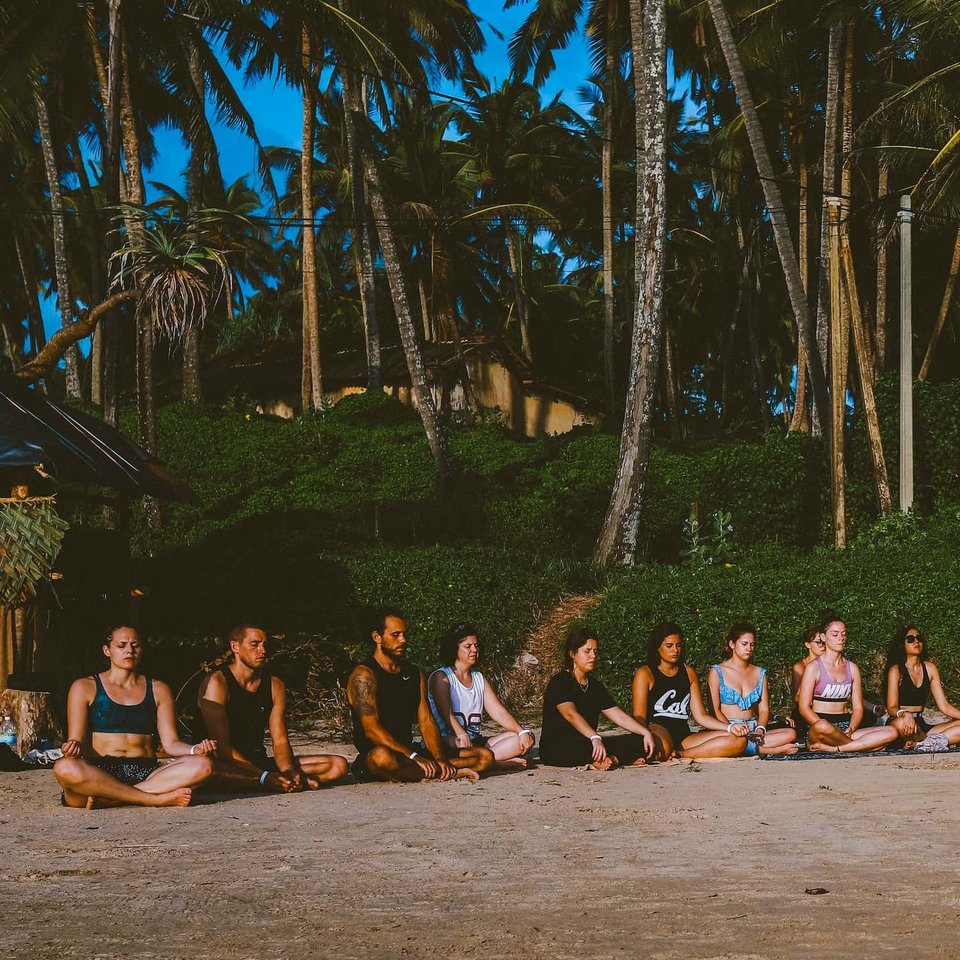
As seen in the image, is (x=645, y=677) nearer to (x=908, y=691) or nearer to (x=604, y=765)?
(x=604, y=765)

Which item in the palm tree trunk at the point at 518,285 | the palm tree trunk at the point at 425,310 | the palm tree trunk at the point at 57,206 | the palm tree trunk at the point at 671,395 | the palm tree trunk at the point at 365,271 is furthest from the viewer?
the palm tree trunk at the point at 425,310

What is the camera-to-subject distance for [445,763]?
28.7 feet

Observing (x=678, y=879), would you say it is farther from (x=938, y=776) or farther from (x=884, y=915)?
(x=938, y=776)

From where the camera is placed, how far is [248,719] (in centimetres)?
822

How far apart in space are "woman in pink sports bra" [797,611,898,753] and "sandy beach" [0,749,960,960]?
1271 mm

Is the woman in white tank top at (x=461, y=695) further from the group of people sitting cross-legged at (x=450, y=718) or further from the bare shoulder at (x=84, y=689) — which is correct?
the bare shoulder at (x=84, y=689)

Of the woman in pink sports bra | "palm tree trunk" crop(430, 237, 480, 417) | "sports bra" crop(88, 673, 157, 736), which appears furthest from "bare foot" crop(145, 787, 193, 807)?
"palm tree trunk" crop(430, 237, 480, 417)

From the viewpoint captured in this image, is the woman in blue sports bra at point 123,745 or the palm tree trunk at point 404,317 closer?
the woman in blue sports bra at point 123,745

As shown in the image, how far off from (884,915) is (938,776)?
13.8 feet

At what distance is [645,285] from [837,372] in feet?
9.85

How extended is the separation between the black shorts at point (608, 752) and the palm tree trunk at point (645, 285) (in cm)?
807

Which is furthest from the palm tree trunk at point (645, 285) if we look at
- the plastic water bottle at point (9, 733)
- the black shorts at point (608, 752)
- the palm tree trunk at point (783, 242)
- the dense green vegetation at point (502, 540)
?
the plastic water bottle at point (9, 733)

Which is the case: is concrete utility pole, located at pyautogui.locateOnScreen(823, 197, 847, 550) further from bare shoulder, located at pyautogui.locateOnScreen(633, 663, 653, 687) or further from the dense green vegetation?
bare shoulder, located at pyautogui.locateOnScreen(633, 663, 653, 687)

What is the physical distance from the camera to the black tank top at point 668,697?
Answer: 9.72 m
